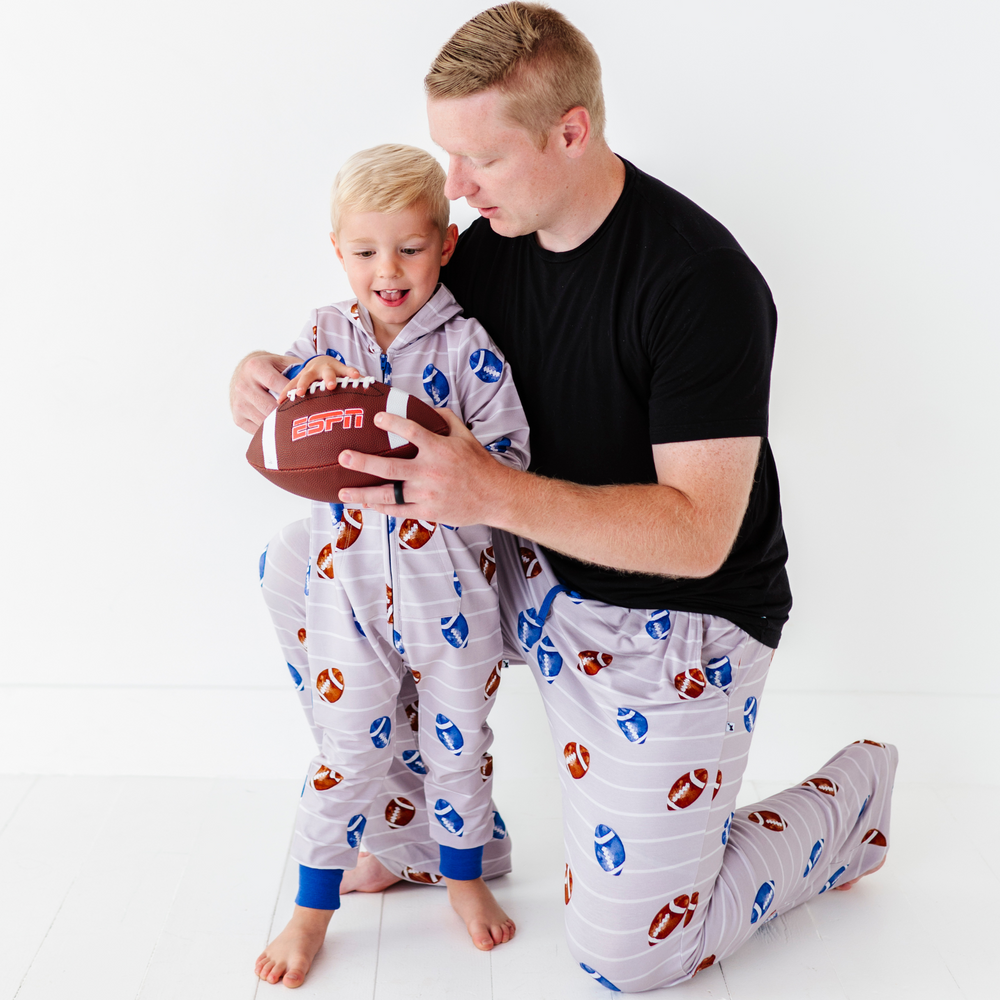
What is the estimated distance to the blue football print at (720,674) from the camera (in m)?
1.66

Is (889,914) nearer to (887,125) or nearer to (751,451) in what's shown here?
(751,451)

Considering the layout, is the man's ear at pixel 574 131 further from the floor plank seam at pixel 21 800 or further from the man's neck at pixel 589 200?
the floor plank seam at pixel 21 800

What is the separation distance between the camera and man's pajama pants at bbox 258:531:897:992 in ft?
5.24

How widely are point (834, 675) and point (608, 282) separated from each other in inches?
43.2

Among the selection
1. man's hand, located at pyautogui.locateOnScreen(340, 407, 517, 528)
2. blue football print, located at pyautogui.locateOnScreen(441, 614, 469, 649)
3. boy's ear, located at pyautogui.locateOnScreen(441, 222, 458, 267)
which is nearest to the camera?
man's hand, located at pyautogui.locateOnScreen(340, 407, 517, 528)

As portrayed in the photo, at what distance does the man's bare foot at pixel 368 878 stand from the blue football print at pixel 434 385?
826 mm

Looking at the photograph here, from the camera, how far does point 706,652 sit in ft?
5.50

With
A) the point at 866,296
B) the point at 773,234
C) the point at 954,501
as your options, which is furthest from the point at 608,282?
the point at 954,501

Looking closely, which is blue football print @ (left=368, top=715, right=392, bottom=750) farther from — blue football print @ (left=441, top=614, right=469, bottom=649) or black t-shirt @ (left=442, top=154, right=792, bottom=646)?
black t-shirt @ (left=442, top=154, right=792, bottom=646)

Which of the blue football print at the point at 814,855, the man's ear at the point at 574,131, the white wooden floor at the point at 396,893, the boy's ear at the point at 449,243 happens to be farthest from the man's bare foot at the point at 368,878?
the man's ear at the point at 574,131

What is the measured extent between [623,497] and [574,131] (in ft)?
1.76

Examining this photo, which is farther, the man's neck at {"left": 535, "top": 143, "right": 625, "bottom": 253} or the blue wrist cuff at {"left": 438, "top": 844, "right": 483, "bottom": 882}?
the blue wrist cuff at {"left": 438, "top": 844, "right": 483, "bottom": 882}

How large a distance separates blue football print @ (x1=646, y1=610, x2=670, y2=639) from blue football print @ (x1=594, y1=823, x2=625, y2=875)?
30cm

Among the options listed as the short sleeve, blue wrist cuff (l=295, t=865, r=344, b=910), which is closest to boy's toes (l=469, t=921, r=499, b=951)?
blue wrist cuff (l=295, t=865, r=344, b=910)
